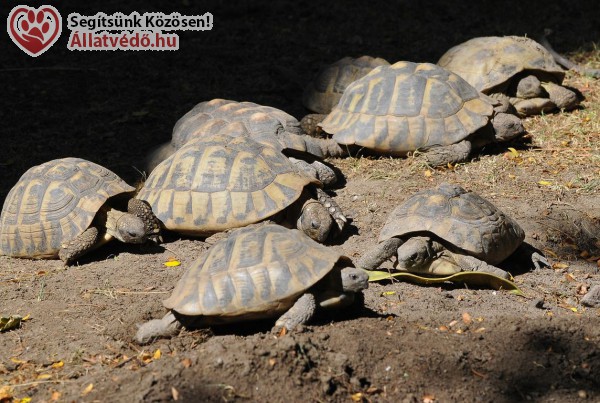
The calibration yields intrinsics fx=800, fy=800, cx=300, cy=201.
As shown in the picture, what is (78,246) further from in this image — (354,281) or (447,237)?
(447,237)

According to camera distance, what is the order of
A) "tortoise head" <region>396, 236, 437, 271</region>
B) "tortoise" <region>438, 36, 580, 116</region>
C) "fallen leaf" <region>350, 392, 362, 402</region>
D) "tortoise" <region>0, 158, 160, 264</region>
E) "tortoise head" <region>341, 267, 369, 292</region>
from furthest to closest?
"tortoise" <region>438, 36, 580, 116</region>, "tortoise" <region>0, 158, 160, 264</region>, "tortoise head" <region>396, 236, 437, 271</region>, "tortoise head" <region>341, 267, 369, 292</region>, "fallen leaf" <region>350, 392, 362, 402</region>

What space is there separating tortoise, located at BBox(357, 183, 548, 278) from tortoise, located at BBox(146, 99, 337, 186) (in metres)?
1.72

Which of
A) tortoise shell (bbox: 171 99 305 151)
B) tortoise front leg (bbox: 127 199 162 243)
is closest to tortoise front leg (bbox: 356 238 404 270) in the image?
tortoise front leg (bbox: 127 199 162 243)

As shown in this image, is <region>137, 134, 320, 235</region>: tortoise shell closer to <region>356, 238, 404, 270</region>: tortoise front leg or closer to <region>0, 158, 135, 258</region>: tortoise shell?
<region>0, 158, 135, 258</region>: tortoise shell

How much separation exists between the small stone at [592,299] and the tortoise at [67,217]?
3.36 meters

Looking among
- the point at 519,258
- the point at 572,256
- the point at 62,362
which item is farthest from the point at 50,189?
the point at 572,256

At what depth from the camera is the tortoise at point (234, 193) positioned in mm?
6422

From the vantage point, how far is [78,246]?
20.7 ft

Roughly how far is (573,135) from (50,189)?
5333mm

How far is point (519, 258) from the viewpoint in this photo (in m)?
6.12

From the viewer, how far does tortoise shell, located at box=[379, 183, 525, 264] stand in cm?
564

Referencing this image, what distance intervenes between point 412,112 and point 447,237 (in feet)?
8.74

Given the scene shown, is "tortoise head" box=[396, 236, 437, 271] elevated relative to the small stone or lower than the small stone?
elevated

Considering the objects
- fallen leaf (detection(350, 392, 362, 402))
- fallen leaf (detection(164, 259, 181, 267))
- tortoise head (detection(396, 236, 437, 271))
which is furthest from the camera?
fallen leaf (detection(164, 259, 181, 267))
